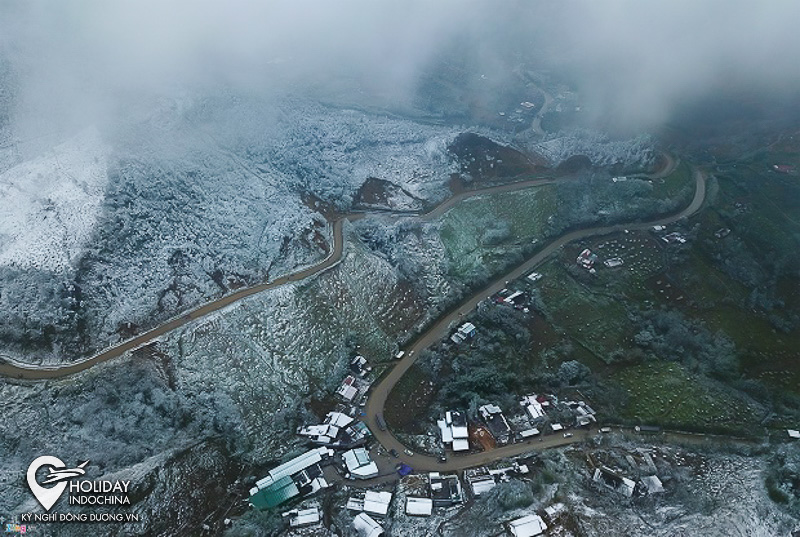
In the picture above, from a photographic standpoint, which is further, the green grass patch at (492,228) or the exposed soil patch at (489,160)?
the exposed soil patch at (489,160)

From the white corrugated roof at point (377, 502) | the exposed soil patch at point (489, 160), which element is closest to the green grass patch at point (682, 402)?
the white corrugated roof at point (377, 502)

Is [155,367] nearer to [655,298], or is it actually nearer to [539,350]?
[539,350]

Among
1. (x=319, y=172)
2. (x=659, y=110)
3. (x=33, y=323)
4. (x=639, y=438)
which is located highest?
(x=659, y=110)

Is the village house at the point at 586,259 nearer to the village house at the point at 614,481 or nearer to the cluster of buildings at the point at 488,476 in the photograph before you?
the village house at the point at 614,481

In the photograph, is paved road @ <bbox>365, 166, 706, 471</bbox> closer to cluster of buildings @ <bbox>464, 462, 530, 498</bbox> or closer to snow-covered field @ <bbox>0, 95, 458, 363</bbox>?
cluster of buildings @ <bbox>464, 462, 530, 498</bbox>

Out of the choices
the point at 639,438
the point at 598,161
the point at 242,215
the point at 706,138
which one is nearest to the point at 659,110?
the point at 706,138

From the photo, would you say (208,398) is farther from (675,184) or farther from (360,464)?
(675,184)
